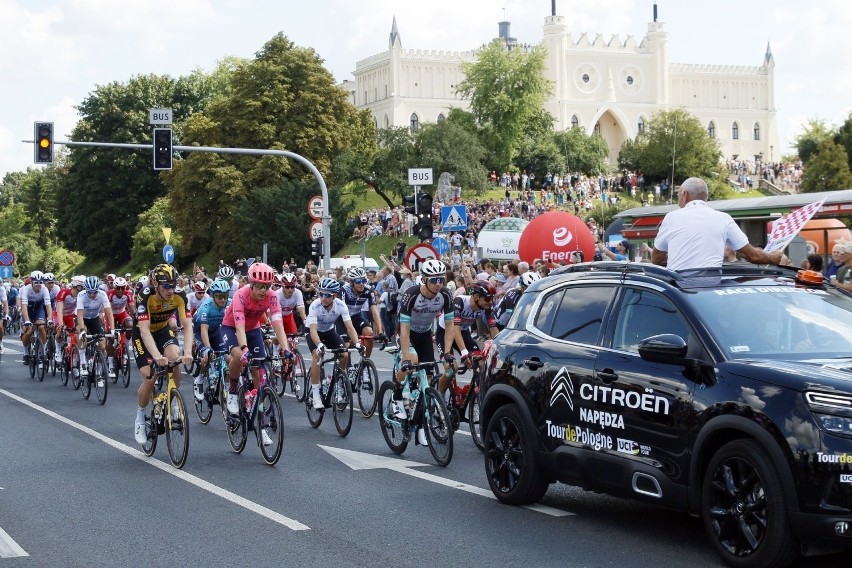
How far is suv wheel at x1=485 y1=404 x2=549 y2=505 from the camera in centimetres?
960

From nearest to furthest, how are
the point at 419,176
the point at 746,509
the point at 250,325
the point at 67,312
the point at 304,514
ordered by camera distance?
the point at 746,509, the point at 304,514, the point at 250,325, the point at 67,312, the point at 419,176

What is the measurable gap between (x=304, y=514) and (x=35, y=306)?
666 inches

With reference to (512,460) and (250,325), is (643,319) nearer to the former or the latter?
(512,460)

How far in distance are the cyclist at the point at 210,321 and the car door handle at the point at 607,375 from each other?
668cm

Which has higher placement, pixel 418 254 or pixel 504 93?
pixel 504 93

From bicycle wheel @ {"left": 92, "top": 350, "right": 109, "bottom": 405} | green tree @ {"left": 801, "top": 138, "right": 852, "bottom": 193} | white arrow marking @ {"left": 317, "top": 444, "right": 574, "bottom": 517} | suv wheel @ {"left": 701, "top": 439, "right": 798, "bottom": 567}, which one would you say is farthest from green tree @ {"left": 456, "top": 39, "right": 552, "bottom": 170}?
suv wheel @ {"left": 701, "top": 439, "right": 798, "bottom": 567}

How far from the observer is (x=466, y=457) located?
12789mm

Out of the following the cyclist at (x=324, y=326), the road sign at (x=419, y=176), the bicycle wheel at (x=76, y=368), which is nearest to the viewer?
the cyclist at (x=324, y=326)

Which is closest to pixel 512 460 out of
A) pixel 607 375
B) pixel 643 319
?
pixel 607 375

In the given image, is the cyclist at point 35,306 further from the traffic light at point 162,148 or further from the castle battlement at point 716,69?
the castle battlement at point 716,69

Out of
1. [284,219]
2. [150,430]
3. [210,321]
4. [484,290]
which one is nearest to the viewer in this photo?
[150,430]

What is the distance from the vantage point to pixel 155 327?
13414 millimetres

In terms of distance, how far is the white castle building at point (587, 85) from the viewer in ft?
491

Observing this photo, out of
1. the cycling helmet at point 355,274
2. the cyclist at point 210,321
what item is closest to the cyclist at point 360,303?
the cycling helmet at point 355,274
